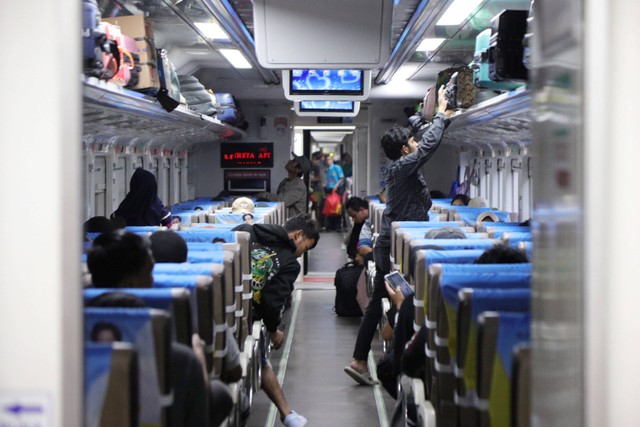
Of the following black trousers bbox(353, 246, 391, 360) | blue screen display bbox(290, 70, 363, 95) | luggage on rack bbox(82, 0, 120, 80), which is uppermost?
blue screen display bbox(290, 70, 363, 95)

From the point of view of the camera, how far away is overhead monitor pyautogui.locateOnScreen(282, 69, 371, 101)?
714cm

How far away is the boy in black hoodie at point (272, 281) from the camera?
18.7ft

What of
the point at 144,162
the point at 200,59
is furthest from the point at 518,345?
the point at 200,59

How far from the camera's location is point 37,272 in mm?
1994

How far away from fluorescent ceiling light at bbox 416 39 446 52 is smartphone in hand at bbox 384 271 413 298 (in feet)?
12.9

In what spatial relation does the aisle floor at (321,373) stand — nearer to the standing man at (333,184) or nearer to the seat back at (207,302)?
the seat back at (207,302)

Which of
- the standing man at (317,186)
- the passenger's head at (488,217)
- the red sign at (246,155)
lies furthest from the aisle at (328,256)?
the passenger's head at (488,217)

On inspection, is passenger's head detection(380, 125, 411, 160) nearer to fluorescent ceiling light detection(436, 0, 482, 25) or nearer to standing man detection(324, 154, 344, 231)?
fluorescent ceiling light detection(436, 0, 482, 25)

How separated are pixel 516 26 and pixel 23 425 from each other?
A: 320 centimetres

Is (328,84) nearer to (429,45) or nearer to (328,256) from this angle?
(429,45)

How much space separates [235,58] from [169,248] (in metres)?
6.26

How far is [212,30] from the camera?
785 centimetres

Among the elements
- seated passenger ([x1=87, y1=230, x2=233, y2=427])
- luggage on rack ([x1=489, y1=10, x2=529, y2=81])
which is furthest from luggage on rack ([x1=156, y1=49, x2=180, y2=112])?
seated passenger ([x1=87, y1=230, x2=233, y2=427])

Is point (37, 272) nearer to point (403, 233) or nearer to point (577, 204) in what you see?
point (577, 204)
